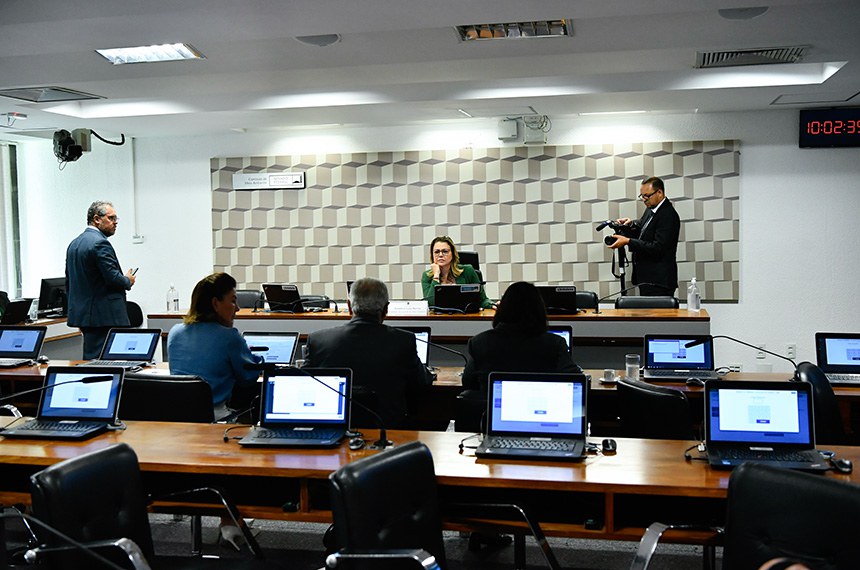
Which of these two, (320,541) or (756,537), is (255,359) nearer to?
(320,541)

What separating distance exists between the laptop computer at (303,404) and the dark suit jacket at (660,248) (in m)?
5.02

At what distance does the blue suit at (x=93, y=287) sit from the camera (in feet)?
21.9

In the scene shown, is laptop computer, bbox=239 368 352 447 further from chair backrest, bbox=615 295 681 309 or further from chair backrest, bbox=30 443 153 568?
chair backrest, bbox=615 295 681 309

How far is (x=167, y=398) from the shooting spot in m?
4.07

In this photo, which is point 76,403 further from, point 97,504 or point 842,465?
point 842,465

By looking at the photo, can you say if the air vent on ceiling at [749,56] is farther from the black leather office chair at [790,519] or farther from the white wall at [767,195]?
the black leather office chair at [790,519]

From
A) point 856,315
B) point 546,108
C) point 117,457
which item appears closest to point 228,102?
point 546,108

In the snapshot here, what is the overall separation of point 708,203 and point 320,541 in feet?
19.8

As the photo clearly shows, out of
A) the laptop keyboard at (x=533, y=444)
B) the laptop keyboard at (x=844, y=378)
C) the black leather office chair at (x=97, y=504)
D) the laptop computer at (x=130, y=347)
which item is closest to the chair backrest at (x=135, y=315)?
the laptop computer at (x=130, y=347)

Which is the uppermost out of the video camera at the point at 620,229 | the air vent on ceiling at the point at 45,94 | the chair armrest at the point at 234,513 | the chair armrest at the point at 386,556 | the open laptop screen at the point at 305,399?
the air vent on ceiling at the point at 45,94

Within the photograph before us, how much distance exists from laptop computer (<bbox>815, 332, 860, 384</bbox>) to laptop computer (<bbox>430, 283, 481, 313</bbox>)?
267cm

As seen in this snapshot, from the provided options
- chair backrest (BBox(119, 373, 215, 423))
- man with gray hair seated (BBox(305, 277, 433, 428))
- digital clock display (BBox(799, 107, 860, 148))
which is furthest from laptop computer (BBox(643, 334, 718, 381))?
digital clock display (BBox(799, 107, 860, 148))

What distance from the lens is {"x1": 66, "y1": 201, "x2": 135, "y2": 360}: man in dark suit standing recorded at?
667 cm

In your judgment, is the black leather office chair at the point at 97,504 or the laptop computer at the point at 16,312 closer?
the black leather office chair at the point at 97,504
